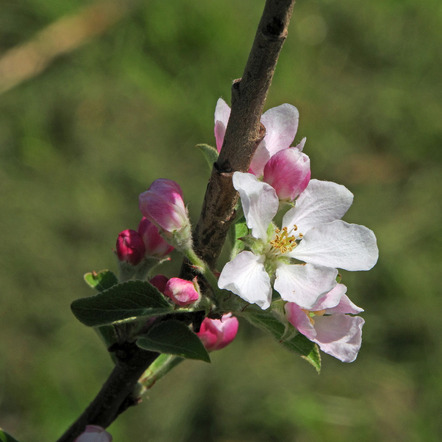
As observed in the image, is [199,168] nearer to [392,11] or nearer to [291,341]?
[392,11]

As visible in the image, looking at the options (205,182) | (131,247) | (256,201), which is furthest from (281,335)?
(205,182)

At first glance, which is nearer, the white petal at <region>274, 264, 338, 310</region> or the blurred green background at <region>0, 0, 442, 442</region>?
the white petal at <region>274, 264, 338, 310</region>

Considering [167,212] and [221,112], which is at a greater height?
[221,112]

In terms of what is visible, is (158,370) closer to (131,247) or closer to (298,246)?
(131,247)

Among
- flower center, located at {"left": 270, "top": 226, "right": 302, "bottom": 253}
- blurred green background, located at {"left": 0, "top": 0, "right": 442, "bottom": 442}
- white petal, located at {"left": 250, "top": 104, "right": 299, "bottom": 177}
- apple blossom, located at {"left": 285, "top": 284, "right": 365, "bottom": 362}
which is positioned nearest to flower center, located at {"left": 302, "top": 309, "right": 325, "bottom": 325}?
apple blossom, located at {"left": 285, "top": 284, "right": 365, "bottom": 362}

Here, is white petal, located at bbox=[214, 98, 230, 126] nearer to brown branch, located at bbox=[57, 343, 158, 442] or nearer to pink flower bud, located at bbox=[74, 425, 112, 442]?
brown branch, located at bbox=[57, 343, 158, 442]

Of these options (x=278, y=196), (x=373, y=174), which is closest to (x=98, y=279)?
(x=278, y=196)
